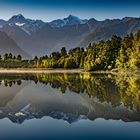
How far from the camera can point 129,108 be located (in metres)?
27.3

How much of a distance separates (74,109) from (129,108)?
373 centimetres

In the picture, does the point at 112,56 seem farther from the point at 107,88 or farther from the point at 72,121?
the point at 72,121

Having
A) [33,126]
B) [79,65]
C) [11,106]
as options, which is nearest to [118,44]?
[79,65]

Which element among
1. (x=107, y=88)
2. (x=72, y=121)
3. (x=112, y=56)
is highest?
(x=72, y=121)

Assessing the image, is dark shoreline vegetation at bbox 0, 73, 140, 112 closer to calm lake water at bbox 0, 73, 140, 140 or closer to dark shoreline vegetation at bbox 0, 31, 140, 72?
calm lake water at bbox 0, 73, 140, 140

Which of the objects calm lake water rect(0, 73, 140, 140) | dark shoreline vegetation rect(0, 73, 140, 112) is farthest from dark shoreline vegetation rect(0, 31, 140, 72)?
calm lake water rect(0, 73, 140, 140)

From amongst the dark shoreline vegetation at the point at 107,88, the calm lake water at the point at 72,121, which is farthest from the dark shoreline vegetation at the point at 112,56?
the calm lake water at the point at 72,121

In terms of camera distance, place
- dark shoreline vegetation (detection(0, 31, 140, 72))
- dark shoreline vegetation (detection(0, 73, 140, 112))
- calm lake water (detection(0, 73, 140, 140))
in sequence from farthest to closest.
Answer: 1. dark shoreline vegetation (detection(0, 31, 140, 72))
2. dark shoreline vegetation (detection(0, 73, 140, 112))
3. calm lake water (detection(0, 73, 140, 140))

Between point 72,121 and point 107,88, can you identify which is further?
point 107,88

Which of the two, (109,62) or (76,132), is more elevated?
(76,132)

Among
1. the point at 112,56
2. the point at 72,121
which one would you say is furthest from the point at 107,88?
the point at 112,56

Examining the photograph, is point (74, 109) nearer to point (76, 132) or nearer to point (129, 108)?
point (129, 108)

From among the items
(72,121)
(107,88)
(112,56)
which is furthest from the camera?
(112,56)

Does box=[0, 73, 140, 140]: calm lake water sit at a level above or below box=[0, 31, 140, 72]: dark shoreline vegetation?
above
